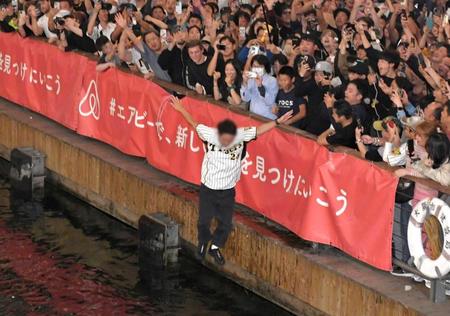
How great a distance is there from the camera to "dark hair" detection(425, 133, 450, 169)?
1179 centimetres

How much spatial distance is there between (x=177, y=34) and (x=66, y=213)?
121 inches

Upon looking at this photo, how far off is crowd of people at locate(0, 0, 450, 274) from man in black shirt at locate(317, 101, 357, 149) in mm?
11

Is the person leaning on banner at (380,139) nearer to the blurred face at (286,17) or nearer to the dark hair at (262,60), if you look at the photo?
the dark hair at (262,60)

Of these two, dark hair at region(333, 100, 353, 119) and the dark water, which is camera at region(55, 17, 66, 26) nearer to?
the dark water

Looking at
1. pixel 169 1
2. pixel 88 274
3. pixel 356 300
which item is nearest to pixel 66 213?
pixel 88 274

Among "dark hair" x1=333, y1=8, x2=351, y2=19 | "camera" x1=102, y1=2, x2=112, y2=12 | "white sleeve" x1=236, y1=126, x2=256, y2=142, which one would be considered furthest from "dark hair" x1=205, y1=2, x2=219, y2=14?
"white sleeve" x1=236, y1=126, x2=256, y2=142

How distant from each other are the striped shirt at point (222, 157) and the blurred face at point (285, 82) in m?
1.00

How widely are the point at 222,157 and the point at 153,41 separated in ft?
11.8

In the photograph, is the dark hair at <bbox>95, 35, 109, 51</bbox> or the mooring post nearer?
the dark hair at <bbox>95, 35, 109, 51</bbox>

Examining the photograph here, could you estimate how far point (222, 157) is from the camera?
13.8 m

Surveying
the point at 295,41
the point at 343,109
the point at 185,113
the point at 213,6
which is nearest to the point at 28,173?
the point at 213,6

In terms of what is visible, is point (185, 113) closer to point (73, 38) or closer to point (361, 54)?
point (361, 54)

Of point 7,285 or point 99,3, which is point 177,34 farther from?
point 7,285

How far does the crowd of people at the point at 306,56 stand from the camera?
12.9 meters
